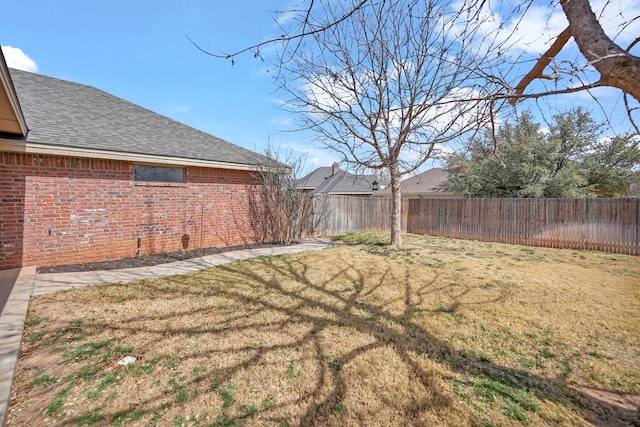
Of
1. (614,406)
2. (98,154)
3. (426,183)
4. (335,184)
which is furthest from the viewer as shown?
(335,184)

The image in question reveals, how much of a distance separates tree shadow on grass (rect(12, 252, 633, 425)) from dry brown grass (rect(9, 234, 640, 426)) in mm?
16

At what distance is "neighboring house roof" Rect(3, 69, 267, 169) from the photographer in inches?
229

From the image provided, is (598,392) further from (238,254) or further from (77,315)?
(238,254)

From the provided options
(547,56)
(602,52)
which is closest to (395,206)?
(547,56)

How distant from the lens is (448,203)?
1213cm

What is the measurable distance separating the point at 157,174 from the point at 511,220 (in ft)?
38.7

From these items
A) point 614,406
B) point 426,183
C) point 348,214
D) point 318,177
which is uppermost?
point 318,177

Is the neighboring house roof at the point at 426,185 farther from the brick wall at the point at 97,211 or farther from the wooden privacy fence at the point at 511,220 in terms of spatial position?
the brick wall at the point at 97,211

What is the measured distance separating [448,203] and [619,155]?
7.89m

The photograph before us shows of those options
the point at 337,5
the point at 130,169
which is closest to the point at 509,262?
the point at 337,5

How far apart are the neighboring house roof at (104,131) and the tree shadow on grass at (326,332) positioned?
3290 millimetres

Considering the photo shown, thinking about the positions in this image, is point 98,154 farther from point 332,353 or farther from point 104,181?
point 332,353

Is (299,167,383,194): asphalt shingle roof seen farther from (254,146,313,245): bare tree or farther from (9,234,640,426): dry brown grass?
(9,234,640,426): dry brown grass

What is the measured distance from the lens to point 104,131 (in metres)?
6.74
